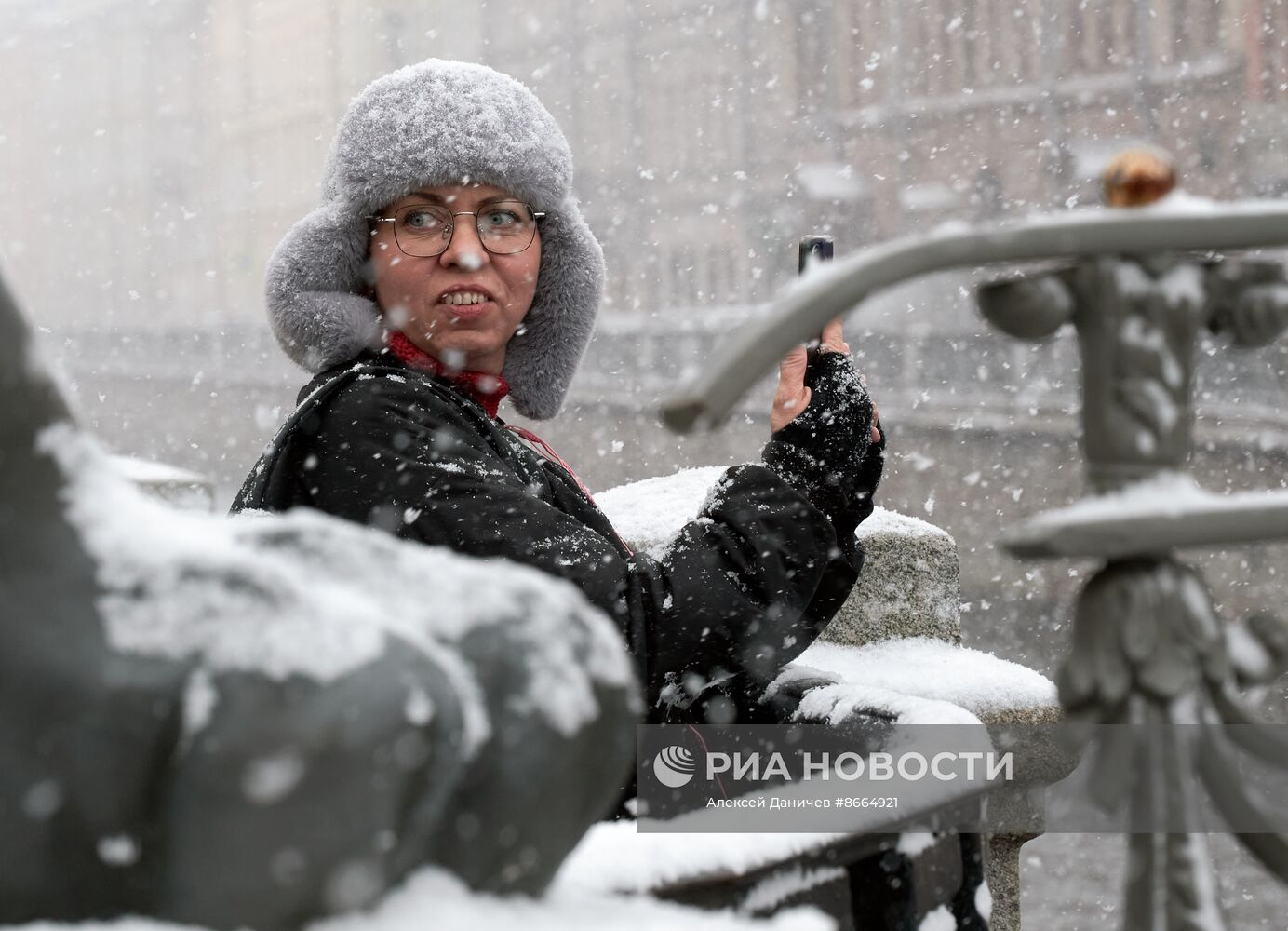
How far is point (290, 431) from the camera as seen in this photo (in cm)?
219

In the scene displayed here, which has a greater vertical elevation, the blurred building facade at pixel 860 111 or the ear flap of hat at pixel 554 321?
the blurred building facade at pixel 860 111

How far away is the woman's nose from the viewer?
7.81ft

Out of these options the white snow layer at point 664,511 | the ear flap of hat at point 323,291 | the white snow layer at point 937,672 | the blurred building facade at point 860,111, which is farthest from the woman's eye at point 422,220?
the blurred building facade at point 860,111

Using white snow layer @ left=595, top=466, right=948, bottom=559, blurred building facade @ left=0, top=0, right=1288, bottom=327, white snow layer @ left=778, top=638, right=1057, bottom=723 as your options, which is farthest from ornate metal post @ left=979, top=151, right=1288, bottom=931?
blurred building facade @ left=0, top=0, right=1288, bottom=327

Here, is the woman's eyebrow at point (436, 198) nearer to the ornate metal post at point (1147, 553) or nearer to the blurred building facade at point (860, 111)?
the ornate metal post at point (1147, 553)

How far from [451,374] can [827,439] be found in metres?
0.72

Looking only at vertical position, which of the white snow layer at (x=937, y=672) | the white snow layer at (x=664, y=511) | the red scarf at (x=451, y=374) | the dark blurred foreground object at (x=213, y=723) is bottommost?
the white snow layer at (x=937, y=672)

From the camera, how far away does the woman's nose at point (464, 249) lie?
2381 mm

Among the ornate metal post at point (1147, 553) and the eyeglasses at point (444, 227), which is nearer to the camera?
the ornate metal post at point (1147, 553)

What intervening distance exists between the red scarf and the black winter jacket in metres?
0.21

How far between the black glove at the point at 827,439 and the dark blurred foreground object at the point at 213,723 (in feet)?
4.33

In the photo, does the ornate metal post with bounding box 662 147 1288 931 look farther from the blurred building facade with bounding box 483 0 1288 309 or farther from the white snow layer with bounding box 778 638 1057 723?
the blurred building facade with bounding box 483 0 1288 309

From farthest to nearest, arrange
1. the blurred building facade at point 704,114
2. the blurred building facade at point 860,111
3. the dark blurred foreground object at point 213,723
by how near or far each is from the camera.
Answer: the blurred building facade at point 704,114 → the blurred building facade at point 860,111 → the dark blurred foreground object at point 213,723

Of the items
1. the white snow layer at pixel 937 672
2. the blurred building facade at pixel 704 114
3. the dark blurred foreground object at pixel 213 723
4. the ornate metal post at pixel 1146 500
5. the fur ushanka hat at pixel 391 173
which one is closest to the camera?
the dark blurred foreground object at pixel 213 723
